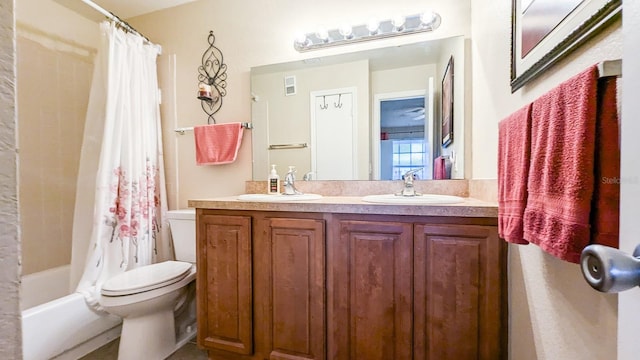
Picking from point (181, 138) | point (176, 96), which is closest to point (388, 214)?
point (181, 138)

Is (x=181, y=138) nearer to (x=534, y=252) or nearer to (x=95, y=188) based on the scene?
(x=95, y=188)

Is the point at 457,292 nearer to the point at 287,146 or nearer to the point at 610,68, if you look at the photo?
the point at 610,68

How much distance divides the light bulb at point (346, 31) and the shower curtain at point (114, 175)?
1483 mm

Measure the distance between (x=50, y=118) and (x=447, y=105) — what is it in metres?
2.72

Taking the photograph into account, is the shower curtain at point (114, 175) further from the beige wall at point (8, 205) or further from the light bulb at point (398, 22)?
the light bulb at point (398, 22)

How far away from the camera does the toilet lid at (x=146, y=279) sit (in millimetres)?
1457

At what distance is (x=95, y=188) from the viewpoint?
180 centimetres

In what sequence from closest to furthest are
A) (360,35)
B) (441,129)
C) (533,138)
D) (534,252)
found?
(533,138)
(534,252)
(441,129)
(360,35)

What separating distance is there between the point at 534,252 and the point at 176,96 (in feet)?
8.09

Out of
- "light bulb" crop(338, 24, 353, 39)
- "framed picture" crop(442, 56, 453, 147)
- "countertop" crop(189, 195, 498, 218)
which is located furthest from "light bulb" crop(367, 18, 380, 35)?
"countertop" crop(189, 195, 498, 218)

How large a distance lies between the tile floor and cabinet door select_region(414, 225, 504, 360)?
4.33 feet

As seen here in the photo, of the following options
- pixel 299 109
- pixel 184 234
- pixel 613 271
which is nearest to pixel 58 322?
pixel 184 234

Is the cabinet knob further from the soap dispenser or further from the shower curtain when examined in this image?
the shower curtain

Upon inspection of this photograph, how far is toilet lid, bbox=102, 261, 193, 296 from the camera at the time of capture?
4.78ft
